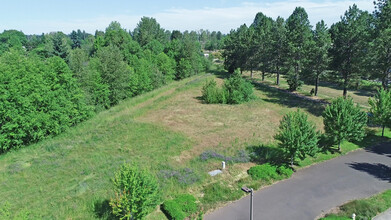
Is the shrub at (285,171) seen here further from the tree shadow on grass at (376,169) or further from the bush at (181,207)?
the bush at (181,207)

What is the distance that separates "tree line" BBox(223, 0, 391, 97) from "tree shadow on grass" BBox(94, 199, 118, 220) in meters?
35.0

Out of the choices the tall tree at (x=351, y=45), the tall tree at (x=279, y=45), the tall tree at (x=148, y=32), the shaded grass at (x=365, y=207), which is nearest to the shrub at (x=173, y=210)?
the shaded grass at (x=365, y=207)

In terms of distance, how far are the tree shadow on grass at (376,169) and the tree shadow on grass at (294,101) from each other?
1393cm

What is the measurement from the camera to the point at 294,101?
43.4m

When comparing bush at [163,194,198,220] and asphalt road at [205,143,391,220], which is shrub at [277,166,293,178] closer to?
asphalt road at [205,143,391,220]

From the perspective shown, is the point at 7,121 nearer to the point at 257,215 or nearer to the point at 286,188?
the point at 257,215

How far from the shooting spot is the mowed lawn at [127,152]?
16938 mm

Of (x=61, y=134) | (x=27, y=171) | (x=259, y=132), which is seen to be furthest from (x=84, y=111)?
(x=259, y=132)

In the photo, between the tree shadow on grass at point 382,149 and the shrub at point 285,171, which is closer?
the shrub at point 285,171

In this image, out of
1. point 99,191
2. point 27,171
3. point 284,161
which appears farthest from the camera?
point 284,161

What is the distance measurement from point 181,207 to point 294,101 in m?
33.4

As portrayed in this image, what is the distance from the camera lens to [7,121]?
2544 centimetres

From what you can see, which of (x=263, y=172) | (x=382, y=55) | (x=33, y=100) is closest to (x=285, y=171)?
(x=263, y=172)

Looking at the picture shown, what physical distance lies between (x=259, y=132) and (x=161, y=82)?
37325 mm
